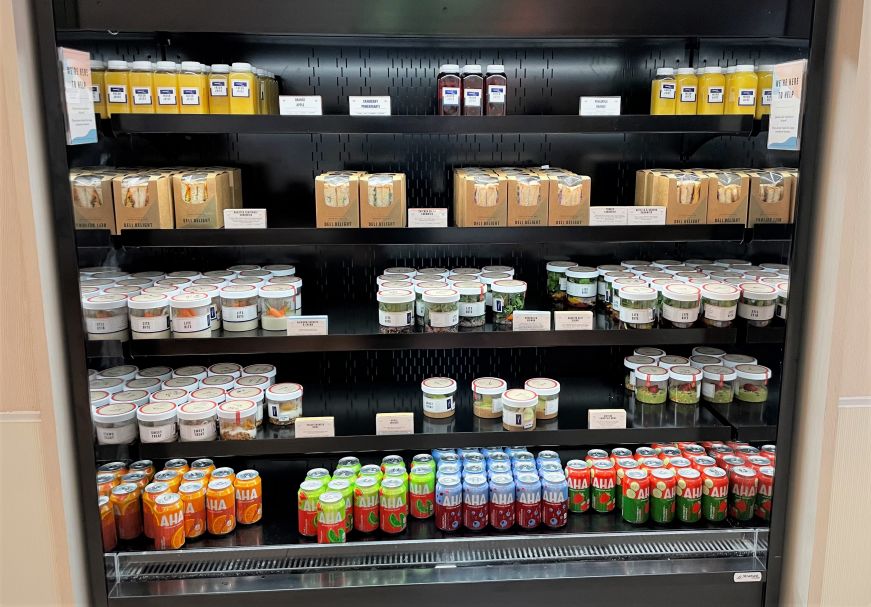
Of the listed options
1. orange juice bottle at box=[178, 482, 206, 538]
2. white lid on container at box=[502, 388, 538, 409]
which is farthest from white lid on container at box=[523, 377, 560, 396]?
orange juice bottle at box=[178, 482, 206, 538]

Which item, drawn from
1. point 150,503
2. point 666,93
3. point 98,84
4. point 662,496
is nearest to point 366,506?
point 150,503

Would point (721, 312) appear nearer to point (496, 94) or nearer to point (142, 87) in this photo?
point (496, 94)

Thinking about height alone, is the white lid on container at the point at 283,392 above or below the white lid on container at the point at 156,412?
above

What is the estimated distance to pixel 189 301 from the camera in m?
1.97

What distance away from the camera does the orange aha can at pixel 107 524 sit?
6.46 feet

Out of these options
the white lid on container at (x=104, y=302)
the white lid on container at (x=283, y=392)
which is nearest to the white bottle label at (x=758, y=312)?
the white lid on container at (x=283, y=392)

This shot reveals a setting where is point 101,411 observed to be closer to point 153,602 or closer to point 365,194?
point 153,602

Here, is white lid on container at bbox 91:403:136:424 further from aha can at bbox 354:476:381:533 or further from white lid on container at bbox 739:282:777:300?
white lid on container at bbox 739:282:777:300

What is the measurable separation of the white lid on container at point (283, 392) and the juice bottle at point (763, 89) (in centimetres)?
156

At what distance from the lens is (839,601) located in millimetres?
1948

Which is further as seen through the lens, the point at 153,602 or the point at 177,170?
the point at 177,170

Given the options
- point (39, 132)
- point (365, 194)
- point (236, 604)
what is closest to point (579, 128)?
point (365, 194)

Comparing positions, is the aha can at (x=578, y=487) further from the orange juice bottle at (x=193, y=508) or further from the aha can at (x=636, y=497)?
the orange juice bottle at (x=193, y=508)

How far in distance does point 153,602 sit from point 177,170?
1.24 m
